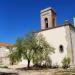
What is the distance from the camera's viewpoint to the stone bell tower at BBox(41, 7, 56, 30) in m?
33.8

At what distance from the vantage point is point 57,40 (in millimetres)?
29328

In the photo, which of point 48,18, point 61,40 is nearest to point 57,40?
point 61,40

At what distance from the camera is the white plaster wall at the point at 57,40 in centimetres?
2831

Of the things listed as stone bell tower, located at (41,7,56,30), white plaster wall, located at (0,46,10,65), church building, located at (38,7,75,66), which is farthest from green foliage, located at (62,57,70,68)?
white plaster wall, located at (0,46,10,65)

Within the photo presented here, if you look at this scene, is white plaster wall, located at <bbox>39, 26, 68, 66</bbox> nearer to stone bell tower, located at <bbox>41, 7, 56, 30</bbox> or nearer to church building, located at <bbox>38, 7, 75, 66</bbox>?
church building, located at <bbox>38, 7, 75, 66</bbox>

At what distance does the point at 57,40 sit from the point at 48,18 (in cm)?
682

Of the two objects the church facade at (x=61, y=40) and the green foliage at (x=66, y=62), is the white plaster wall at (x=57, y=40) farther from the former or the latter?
the green foliage at (x=66, y=62)

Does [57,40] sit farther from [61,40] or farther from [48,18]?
[48,18]

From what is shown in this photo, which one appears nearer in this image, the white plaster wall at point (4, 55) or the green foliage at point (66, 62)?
the green foliage at point (66, 62)

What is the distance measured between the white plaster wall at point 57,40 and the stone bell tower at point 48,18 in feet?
12.4

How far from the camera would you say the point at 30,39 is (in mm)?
28219

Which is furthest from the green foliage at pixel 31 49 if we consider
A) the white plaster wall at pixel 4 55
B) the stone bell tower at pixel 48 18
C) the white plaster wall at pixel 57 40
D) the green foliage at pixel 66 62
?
the white plaster wall at pixel 4 55

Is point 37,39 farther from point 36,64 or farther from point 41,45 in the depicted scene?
point 36,64

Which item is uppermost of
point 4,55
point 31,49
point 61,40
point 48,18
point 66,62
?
point 48,18
